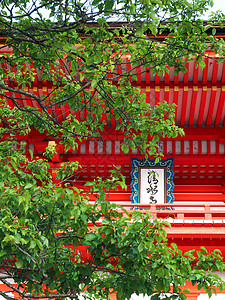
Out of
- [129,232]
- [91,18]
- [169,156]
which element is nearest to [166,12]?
[91,18]

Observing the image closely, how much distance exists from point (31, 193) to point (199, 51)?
232 centimetres

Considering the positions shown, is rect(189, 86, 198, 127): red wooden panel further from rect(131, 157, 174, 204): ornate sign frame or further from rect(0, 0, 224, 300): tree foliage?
rect(0, 0, 224, 300): tree foliage

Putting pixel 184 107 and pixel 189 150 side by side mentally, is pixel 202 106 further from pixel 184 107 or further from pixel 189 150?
pixel 189 150

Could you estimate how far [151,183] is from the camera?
11562mm

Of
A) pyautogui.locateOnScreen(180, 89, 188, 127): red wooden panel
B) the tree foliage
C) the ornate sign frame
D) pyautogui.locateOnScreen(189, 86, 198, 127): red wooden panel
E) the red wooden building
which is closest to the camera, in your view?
the tree foliage

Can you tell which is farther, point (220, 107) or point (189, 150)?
point (189, 150)

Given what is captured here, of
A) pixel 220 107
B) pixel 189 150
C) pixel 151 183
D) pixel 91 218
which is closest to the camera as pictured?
pixel 91 218

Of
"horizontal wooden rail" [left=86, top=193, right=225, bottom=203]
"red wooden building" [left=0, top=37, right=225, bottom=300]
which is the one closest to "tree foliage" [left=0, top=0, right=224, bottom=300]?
"red wooden building" [left=0, top=37, right=225, bottom=300]

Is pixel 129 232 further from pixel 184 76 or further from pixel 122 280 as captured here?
pixel 184 76

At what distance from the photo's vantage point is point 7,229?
11.3 feet

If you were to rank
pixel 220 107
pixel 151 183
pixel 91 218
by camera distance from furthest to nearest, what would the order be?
1. pixel 151 183
2. pixel 220 107
3. pixel 91 218

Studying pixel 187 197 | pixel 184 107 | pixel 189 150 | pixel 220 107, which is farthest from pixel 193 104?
pixel 187 197

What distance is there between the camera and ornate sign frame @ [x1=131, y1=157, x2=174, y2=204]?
11.4 meters

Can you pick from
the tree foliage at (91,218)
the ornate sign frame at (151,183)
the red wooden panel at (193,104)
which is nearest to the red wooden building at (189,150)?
the red wooden panel at (193,104)
